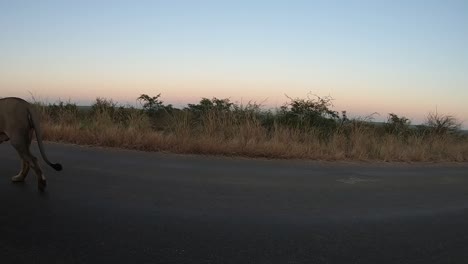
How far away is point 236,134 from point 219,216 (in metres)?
8.02

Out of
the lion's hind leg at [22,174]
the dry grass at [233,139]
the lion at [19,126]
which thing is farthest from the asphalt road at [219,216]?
the dry grass at [233,139]

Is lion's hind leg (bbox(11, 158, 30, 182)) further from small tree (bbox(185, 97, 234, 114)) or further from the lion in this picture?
small tree (bbox(185, 97, 234, 114))

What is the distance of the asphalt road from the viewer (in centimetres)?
466

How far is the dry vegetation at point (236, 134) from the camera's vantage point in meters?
12.4

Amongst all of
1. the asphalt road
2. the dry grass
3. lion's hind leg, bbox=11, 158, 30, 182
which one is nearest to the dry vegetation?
the dry grass

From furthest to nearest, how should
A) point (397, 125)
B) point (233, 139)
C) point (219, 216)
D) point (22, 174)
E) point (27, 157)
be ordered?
point (397, 125) → point (233, 139) → point (22, 174) → point (27, 157) → point (219, 216)

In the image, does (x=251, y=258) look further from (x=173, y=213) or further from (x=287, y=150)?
(x=287, y=150)

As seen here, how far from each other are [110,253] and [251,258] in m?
1.25

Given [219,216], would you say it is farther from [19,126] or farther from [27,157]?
[19,126]

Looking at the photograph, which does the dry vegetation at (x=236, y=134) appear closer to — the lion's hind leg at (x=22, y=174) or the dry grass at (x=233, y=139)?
the dry grass at (x=233, y=139)

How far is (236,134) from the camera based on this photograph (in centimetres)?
1394

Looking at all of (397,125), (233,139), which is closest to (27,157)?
(233,139)

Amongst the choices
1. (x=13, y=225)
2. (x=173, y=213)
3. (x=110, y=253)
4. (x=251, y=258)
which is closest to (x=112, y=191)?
(x=173, y=213)

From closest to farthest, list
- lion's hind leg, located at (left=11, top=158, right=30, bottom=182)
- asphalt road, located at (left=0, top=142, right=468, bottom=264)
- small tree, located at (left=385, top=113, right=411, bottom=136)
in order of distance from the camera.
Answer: asphalt road, located at (left=0, top=142, right=468, bottom=264) → lion's hind leg, located at (left=11, top=158, right=30, bottom=182) → small tree, located at (left=385, top=113, right=411, bottom=136)
